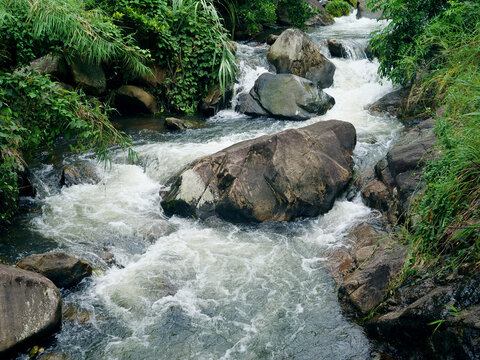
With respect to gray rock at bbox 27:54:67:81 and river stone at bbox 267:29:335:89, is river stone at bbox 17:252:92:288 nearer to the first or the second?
gray rock at bbox 27:54:67:81

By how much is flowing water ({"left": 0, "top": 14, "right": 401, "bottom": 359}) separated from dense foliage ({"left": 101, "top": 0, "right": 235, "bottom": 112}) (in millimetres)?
2326

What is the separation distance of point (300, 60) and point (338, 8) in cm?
932

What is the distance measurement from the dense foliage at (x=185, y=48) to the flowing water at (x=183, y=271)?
2.33m

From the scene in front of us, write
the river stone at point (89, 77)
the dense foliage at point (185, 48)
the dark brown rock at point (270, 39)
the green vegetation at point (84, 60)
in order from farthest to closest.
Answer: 1. the dark brown rock at point (270, 39)
2. the dense foliage at point (185, 48)
3. the river stone at point (89, 77)
4. the green vegetation at point (84, 60)

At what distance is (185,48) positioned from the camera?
392 inches

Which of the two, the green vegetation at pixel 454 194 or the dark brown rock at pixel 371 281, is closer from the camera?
the green vegetation at pixel 454 194

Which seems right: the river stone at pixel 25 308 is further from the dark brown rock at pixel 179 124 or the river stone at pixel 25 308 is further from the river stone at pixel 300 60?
the river stone at pixel 300 60

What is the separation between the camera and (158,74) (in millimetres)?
10055

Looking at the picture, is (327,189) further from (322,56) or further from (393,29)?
(322,56)

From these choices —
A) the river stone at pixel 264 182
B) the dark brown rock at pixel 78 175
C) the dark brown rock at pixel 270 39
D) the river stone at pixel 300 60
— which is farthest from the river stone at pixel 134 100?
the dark brown rock at pixel 270 39

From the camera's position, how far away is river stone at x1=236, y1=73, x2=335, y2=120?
30.8ft

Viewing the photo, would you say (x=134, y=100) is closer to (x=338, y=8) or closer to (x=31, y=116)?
(x=31, y=116)

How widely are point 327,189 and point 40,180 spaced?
4.67 metres

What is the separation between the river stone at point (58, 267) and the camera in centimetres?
460
